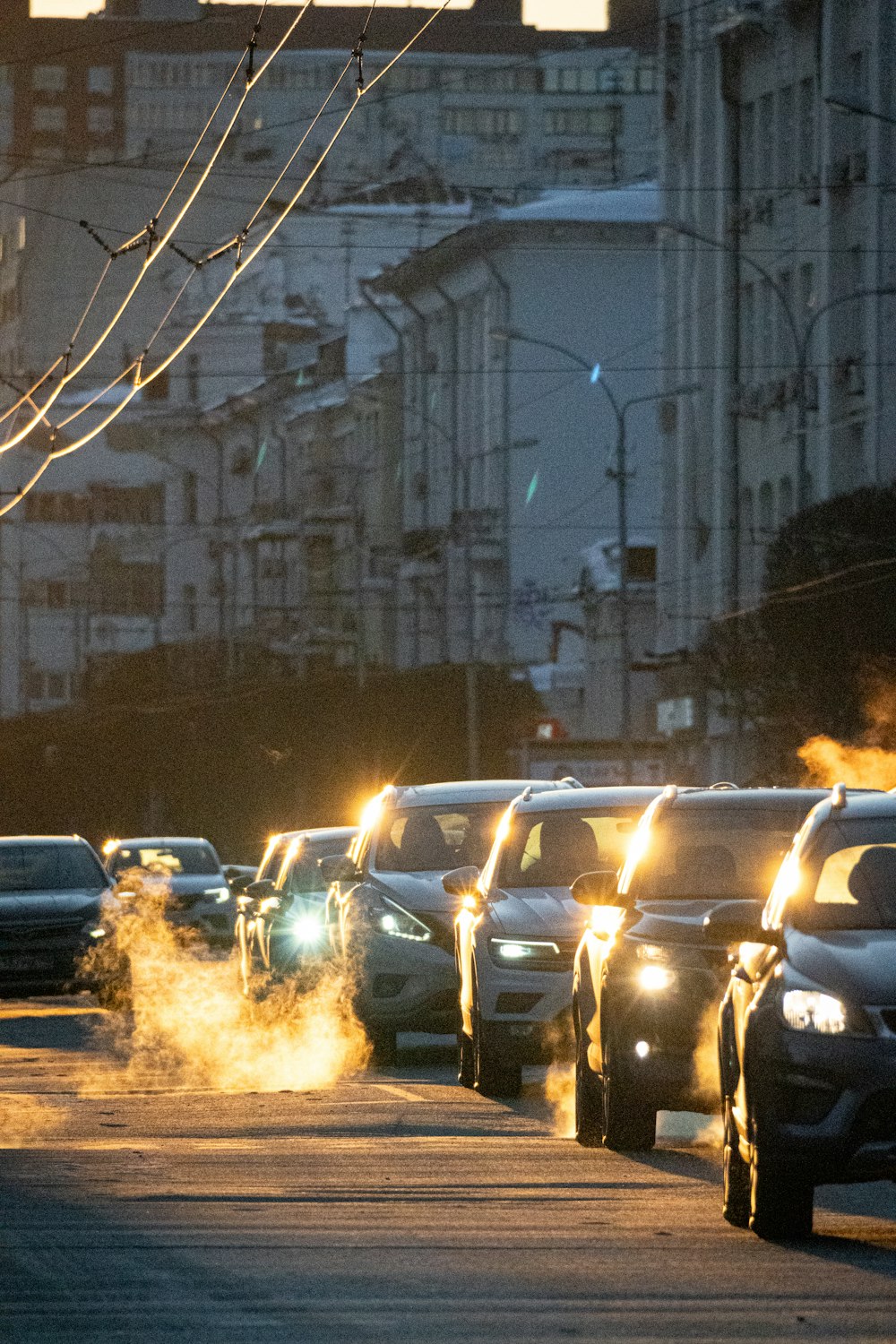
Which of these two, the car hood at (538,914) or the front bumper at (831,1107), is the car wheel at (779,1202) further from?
the car hood at (538,914)

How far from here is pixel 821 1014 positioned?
10.2m

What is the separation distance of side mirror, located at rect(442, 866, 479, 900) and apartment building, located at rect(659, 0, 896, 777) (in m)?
37.5

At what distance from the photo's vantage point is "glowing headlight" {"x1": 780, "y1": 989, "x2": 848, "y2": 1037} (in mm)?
10180

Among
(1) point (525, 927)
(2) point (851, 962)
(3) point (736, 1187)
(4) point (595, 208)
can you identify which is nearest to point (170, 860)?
(1) point (525, 927)

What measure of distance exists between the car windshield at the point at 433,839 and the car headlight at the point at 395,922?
44cm

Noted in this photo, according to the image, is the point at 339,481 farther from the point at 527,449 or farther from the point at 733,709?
the point at 733,709

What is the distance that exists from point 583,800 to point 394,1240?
8.11m

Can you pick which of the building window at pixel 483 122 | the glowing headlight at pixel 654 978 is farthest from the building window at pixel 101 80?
the glowing headlight at pixel 654 978

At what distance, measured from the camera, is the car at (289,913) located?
24.9 metres

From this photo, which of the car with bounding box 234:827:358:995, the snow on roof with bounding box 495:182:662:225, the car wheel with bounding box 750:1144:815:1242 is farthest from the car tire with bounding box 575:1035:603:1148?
A: the snow on roof with bounding box 495:182:662:225

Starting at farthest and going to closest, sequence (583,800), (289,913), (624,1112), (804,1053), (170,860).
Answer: (170,860) → (289,913) → (583,800) → (624,1112) → (804,1053)

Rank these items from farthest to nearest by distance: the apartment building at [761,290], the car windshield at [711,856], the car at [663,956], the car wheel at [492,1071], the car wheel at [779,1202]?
1. the apartment building at [761,290]
2. the car wheel at [492,1071]
3. the car windshield at [711,856]
4. the car at [663,956]
5. the car wheel at [779,1202]

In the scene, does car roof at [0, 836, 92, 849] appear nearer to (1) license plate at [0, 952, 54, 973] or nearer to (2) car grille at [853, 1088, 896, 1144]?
(1) license plate at [0, 952, 54, 973]

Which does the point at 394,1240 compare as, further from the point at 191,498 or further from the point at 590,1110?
the point at 191,498
